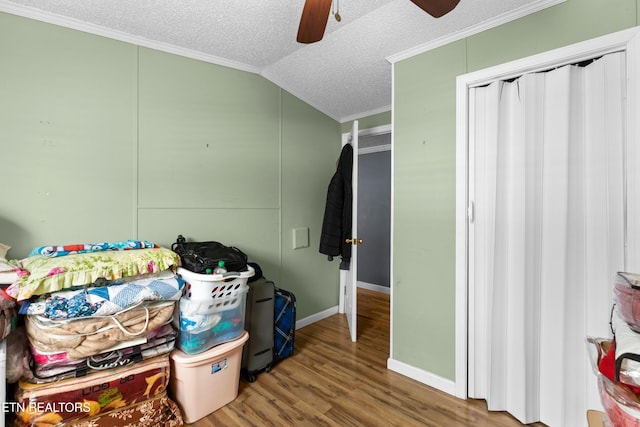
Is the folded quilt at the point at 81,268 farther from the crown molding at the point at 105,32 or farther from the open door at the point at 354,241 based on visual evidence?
the open door at the point at 354,241

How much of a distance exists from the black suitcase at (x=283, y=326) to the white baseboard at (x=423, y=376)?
81 cm

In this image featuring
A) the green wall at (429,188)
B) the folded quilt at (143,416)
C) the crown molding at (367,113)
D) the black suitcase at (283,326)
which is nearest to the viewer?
the folded quilt at (143,416)

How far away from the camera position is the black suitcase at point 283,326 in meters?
2.41

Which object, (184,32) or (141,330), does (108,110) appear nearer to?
(184,32)

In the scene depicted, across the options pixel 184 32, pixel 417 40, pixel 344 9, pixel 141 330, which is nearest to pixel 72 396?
pixel 141 330

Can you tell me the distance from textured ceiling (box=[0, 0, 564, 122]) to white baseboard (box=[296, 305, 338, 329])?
2376 mm

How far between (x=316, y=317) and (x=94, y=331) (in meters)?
2.19

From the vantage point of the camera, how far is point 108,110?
195 centimetres

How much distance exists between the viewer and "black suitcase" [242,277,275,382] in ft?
7.20

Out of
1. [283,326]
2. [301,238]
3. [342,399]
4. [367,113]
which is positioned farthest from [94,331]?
[367,113]

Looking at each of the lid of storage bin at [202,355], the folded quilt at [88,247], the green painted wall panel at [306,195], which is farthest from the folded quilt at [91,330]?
the green painted wall panel at [306,195]

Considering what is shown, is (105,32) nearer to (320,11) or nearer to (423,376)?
(320,11)

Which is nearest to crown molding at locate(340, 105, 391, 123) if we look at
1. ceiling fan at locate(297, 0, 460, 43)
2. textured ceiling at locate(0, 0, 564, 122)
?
textured ceiling at locate(0, 0, 564, 122)

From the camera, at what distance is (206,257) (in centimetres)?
183
